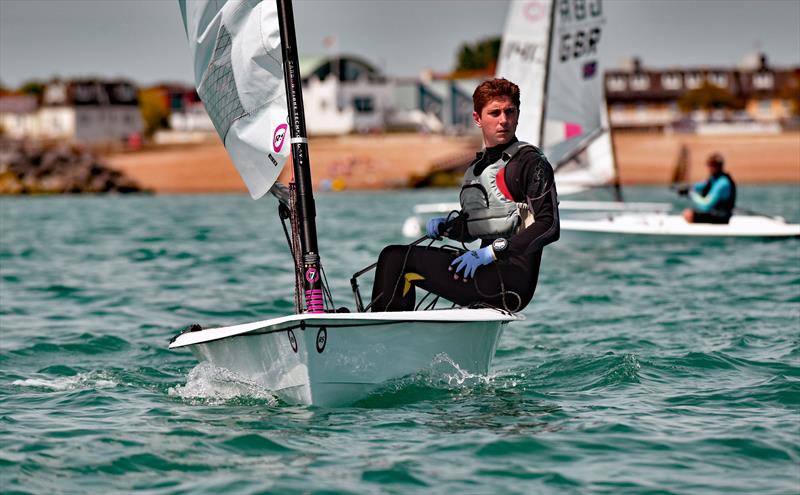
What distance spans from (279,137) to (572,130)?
17231 mm

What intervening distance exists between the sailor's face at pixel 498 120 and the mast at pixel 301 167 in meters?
1.11

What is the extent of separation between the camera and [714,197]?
19.9 m

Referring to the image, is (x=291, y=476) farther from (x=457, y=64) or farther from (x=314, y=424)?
(x=457, y=64)

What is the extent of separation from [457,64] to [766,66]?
162 ft

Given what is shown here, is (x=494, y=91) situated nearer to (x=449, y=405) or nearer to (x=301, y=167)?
(x=301, y=167)

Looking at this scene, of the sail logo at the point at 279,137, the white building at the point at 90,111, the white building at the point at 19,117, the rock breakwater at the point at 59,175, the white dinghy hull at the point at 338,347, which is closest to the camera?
the white dinghy hull at the point at 338,347

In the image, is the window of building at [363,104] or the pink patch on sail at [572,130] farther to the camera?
the window of building at [363,104]

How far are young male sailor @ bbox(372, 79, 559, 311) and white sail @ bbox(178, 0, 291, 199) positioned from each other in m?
1.03

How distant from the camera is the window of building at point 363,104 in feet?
312

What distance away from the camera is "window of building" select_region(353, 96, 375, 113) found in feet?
312

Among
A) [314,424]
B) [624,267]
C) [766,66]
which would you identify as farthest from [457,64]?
[314,424]

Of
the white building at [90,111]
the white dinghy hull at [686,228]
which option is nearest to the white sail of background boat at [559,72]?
the white dinghy hull at [686,228]

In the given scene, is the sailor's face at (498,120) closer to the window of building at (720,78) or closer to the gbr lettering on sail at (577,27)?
the gbr lettering on sail at (577,27)

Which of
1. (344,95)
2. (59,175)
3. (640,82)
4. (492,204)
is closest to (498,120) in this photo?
(492,204)
